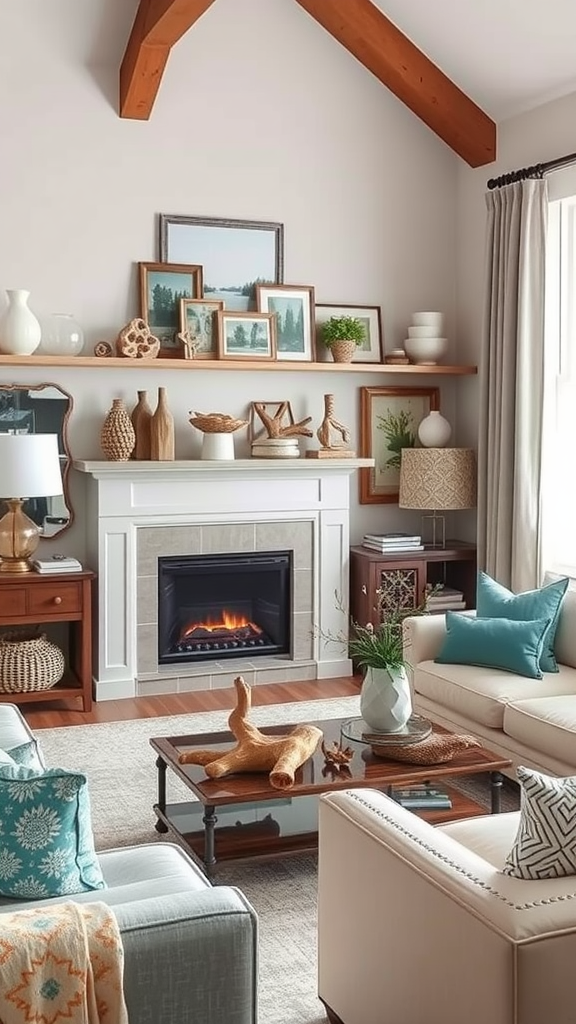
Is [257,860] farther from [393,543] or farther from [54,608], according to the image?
[393,543]

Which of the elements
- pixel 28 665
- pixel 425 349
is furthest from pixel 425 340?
pixel 28 665

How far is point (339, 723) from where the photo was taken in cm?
407

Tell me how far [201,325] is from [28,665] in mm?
1995

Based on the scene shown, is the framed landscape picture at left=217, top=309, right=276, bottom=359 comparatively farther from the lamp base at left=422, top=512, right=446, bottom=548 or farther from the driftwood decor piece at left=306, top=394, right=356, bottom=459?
the lamp base at left=422, top=512, right=446, bottom=548

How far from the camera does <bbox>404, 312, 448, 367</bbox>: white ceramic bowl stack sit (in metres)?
6.59

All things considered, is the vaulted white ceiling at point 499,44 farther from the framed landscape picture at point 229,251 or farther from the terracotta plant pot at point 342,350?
the terracotta plant pot at point 342,350

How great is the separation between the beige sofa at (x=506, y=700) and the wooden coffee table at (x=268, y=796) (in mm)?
323

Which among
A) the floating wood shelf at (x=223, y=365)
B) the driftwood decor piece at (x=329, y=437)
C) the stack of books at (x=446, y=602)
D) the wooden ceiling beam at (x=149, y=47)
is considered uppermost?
the wooden ceiling beam at (x=149, y=47)

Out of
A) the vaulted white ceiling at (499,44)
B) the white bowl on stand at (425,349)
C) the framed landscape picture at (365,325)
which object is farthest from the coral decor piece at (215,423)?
the vaulted white ceiling at (499,44)

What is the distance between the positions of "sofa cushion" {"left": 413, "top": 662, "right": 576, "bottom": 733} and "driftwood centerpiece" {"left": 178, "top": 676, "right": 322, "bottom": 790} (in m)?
0.85

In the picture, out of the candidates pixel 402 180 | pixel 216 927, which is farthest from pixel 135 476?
pixel 216 927

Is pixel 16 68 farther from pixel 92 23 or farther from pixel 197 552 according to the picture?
pixel 197 552

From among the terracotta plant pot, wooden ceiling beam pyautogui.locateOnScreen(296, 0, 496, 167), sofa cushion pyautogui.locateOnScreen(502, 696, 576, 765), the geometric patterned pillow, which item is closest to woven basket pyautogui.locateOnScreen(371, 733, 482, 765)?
sofa cushion pyautogui.locateOnScreen(502, 696, 576, 765)

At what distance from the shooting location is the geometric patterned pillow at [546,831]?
7.29ft
